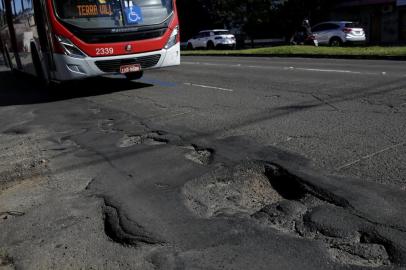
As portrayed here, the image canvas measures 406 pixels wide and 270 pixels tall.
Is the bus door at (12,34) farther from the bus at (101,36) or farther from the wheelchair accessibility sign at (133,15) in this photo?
the wheelchair accessibility sign at (133,15)

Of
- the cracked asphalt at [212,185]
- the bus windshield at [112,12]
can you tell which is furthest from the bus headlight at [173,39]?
the cracked asphalt at [212,185]

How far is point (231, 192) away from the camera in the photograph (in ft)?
13.9

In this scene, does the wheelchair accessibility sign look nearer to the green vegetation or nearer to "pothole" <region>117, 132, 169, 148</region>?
"pothole" <region>117, 132, 169, 148</region>

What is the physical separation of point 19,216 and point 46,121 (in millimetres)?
4489

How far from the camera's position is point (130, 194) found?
14.3 feet

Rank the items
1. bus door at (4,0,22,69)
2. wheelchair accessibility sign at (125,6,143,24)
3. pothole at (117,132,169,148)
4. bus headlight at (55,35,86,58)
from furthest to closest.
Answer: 1. bus door at (4,0,22,69)
2. wheelchair accessibility sign at (125,6,143,24)
3. bus headlight at (55,35,86,58)
4. pothole at (117,132,169,148)

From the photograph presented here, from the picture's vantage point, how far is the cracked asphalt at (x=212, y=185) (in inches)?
125

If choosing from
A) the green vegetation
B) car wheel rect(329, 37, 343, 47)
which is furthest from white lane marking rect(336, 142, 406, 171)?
car wheel rect(329, 37, 343, 47)

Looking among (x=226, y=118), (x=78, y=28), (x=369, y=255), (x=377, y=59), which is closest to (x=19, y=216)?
(x=369, y=255)

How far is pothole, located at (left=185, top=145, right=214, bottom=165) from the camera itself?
5.17m

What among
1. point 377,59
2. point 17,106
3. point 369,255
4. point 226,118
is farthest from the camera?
point 377,59

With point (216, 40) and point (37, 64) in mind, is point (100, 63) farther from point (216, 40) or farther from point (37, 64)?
point (216, 40)

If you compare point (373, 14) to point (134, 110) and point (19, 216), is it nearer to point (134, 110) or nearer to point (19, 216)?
point (134, 110)

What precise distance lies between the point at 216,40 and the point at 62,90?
82.4 ft
